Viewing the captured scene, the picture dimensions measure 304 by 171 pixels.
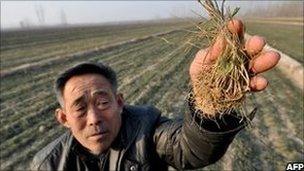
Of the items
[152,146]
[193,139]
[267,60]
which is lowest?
[152,146]

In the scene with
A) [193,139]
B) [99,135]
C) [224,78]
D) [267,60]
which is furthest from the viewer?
[99,135]

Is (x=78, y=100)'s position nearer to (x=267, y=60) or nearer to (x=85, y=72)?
(x=85, y=72)

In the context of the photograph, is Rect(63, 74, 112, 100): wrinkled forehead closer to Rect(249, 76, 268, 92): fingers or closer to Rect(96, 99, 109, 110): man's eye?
Rect(96, 99, 109, 110): man's eye

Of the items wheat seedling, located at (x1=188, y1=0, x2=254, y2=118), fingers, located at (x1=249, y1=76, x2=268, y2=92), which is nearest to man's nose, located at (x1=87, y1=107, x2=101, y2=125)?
wheat seedling, located at (x1=188, y1=0, x2=254, y2=118)

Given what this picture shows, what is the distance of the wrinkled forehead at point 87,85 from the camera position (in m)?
2.55

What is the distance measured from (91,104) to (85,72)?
0.59 ft

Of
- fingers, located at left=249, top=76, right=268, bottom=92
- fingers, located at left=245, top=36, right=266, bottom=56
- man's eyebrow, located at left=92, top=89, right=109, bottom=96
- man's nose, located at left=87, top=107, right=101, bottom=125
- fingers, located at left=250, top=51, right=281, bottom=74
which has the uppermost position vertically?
fingers, located at left=245, top=36, right=266, bottom=56

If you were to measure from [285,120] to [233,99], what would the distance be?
8210 mm

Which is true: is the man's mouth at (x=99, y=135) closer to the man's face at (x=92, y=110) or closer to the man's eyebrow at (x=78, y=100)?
the man's face at (x=92, y=110)

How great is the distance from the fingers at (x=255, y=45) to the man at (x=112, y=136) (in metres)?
0.30

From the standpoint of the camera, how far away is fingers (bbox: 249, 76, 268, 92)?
75.3 inches

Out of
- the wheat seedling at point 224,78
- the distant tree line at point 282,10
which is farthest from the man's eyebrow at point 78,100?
the distant tree line at point 282,10

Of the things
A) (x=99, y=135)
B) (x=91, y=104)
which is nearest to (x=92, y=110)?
(x=91, y=104)

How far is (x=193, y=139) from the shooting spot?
223 cm
